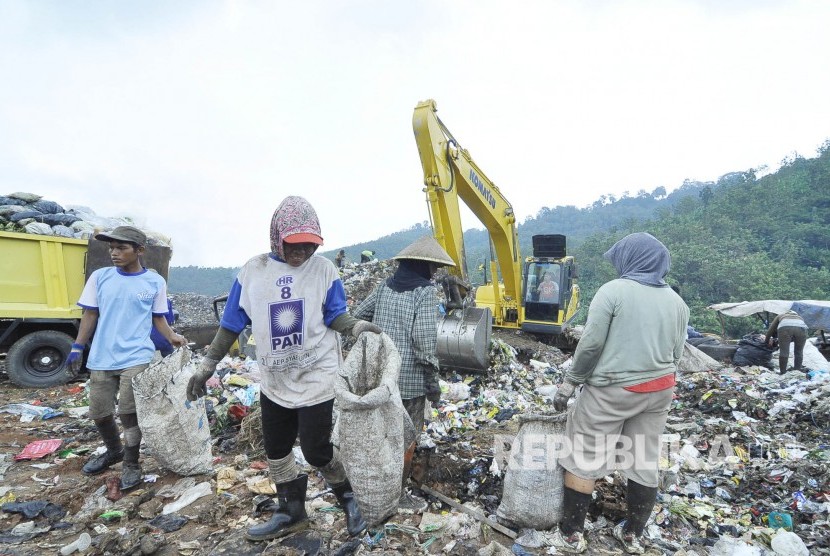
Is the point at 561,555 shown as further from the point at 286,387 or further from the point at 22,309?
the point at 22,309

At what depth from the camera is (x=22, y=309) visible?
531cm

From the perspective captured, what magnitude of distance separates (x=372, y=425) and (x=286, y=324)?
621 mm

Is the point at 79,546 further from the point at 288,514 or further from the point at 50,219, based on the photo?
the point at 50,219

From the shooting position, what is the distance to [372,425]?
1977 millimetres

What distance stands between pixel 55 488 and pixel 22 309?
3678 millimetres

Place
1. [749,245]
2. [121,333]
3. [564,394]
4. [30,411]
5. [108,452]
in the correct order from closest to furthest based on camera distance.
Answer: [564,394] → [121,333] → [108,452] → [30,411] → [749,245]

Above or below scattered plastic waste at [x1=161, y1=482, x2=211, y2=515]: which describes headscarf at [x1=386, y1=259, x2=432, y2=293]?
above

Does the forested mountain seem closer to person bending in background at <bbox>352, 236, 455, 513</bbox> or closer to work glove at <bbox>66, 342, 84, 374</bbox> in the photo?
person bending in background at <bbox>352, 236, 455, 513</bbox>

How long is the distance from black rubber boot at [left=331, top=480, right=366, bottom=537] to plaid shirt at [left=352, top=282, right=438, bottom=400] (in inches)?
25.6

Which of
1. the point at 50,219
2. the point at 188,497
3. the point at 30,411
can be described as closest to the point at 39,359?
the point at 30,411

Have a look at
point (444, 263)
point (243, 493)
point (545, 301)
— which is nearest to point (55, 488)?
point (243, 493)

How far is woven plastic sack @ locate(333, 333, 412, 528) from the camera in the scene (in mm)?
1971

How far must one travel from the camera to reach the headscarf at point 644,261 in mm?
2207

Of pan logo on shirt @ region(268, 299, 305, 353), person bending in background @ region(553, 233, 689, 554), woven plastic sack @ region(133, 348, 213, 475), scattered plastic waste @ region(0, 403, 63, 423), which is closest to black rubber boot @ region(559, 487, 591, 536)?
person bending in background @ region(553, 233, 689, 554)
